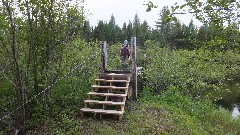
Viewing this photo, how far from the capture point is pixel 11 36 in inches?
339

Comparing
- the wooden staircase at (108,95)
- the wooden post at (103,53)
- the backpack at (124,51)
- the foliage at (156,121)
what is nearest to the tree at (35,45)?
the foliage at (156,121)

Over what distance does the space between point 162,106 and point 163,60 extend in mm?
6426

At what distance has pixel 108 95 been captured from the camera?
1209 cm

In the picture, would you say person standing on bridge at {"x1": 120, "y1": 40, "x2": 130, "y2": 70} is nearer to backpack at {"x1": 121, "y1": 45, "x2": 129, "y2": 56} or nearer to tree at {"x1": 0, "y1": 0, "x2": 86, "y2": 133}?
backpack at {"x1": 121, "y1": 45, "x2": 129, "y2": 56}

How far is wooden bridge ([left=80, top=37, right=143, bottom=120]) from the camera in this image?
11.5 metres

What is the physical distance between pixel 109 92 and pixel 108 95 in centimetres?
85

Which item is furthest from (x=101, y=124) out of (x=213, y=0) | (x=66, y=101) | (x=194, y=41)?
(x=213, y=0)

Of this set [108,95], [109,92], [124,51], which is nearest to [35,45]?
[108,95]

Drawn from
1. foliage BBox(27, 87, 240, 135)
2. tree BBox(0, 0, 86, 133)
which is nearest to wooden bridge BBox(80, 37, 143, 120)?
foliage BBox(27, 87, 240, 135)

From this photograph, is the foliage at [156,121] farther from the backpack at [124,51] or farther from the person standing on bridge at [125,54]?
the backpack at [124,51]

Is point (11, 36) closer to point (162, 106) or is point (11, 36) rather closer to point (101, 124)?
point (101, 124)

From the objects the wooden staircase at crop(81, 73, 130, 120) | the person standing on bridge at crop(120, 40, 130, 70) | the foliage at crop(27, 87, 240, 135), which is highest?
the person standing on bridge at crop(120, 40, 130, 70)

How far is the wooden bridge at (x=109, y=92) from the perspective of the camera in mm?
11547

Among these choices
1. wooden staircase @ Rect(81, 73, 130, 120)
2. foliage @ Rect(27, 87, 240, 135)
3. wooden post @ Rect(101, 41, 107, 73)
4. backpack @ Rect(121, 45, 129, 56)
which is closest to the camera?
foliage @ Rect(27, 87, 240, 135)
